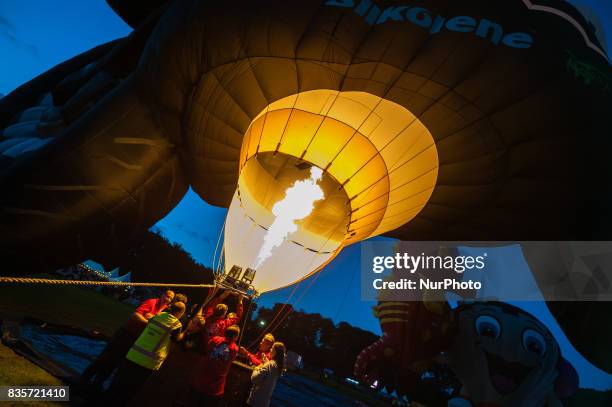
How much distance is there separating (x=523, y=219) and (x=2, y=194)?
5516mm

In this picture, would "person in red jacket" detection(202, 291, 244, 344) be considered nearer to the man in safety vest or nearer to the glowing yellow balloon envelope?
the man in safety vest

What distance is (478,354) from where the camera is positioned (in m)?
6.73

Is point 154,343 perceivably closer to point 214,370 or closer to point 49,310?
point 214,370

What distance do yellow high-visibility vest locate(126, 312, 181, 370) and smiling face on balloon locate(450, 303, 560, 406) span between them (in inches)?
245

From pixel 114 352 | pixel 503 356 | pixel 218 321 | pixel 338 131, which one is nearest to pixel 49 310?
pixel 114 352

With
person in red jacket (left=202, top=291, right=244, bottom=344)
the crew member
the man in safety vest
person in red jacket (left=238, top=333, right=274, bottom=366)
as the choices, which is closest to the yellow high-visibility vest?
the man in safety vest

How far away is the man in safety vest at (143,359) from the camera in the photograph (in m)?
2.98

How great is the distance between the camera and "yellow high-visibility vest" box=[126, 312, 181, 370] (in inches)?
119

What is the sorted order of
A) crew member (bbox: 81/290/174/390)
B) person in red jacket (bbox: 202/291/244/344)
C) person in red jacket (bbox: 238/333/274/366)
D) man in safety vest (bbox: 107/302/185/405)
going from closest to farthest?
man in safety vest (bbox: 107/302/185/405) → crew member (bbox: 81/290/174/390) → person in red jacket (bbox: 238/333/274/366) → person in red jacket (bbox: 202/291/244/344)

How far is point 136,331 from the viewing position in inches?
138

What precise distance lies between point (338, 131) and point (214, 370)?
303cm

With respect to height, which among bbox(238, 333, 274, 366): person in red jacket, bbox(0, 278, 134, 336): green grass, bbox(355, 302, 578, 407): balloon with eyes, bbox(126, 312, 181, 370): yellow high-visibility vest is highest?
bbox(355, 302, 578, 407): balloon with eyes

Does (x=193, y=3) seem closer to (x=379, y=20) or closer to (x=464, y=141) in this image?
(x=379, y=20)

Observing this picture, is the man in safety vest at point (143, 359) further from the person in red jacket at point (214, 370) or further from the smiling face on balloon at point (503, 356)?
the smiling face on balloon at point (503, 356)
